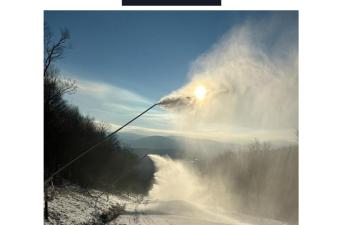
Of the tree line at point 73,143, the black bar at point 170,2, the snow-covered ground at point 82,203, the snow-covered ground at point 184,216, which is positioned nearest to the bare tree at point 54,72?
the tree line at point 73,143

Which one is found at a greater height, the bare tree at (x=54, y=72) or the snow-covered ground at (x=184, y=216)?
the bare tree at (x=54, y=72)

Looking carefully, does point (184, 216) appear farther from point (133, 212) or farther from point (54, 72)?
point (54, 72)

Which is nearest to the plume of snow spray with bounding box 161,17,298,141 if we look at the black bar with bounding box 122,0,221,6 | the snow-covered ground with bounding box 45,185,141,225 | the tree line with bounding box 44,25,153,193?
the black bar with bounding box 122,0,221,6

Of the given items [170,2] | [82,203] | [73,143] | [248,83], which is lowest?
[82,203]

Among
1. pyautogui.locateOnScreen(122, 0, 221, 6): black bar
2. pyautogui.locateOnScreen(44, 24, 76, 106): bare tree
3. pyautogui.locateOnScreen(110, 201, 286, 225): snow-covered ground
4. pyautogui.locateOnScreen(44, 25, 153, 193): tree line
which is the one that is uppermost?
pyautogui.locateOnScreen(122, 0, 221, 6): black bar

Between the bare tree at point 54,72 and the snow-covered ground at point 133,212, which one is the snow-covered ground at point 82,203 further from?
the bare tree at point 54,72

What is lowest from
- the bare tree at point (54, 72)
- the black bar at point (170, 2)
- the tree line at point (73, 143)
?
the tree line at point (73, 143)

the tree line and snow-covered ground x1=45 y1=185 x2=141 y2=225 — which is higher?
the tree line

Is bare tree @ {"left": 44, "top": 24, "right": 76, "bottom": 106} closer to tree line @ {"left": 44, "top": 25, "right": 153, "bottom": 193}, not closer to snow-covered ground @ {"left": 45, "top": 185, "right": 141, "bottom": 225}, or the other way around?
tree line @ {"left": 44, "top": 25, "right": 153, "bottom": 193}

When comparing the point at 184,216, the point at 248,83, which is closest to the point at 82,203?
the point at 184,216
